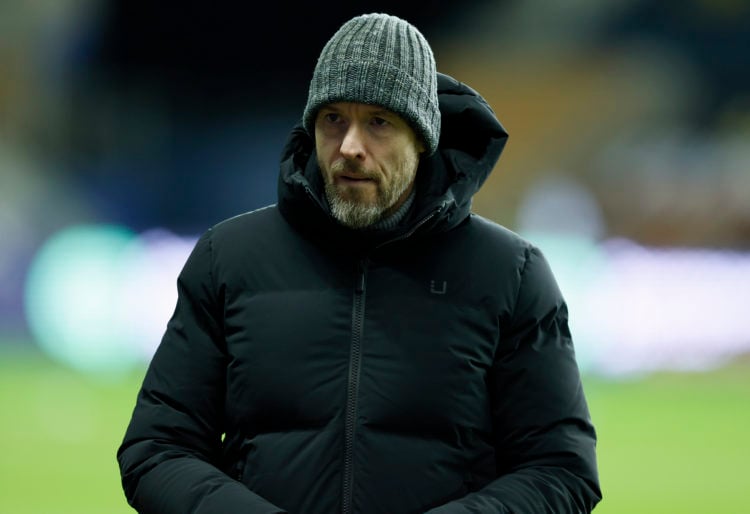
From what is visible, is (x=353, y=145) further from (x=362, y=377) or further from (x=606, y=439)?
(x=606, y=439)

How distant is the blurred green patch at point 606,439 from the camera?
3475 mm

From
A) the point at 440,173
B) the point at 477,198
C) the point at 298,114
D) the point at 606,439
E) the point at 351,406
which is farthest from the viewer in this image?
the point at 477,198

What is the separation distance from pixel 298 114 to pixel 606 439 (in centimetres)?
280

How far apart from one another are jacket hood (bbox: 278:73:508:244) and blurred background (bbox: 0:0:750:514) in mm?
3900

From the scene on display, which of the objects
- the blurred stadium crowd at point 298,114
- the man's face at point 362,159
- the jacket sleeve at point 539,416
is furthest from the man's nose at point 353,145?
the blurred stadium crowd at point 298,114

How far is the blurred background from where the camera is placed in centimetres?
532

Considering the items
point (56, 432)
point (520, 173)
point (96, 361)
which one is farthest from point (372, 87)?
point (520, 173)

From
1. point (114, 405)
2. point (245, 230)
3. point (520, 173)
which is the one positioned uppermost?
point (245, 230)

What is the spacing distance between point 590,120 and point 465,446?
5.41 meters

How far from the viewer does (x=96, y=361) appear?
5.28 m

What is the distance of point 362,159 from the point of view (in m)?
1.22

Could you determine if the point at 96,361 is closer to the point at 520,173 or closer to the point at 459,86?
the point at 520,173

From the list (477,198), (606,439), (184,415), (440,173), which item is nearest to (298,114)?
(477,198)

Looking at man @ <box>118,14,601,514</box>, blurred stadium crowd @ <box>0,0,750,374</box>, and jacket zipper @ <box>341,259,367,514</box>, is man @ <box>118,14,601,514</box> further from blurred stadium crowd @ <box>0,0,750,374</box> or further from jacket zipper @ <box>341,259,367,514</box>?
blurred stadium crowd @ <box>0,0,750,374</box>
